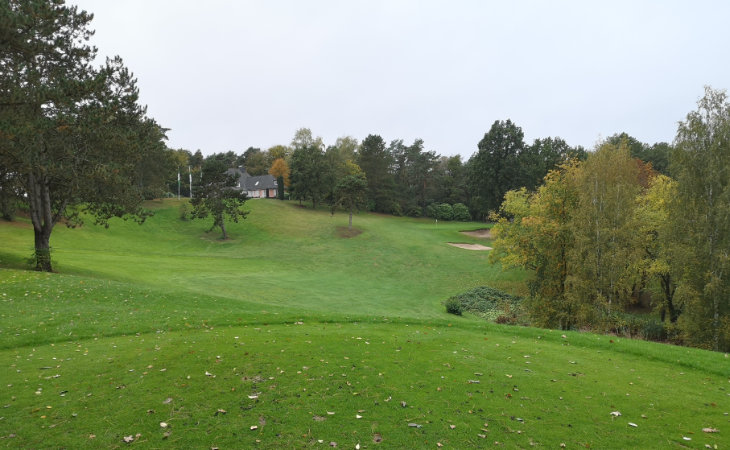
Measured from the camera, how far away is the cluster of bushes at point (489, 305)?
2508cm

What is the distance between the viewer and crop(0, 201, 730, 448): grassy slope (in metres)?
5.84

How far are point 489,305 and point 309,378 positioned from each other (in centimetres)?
2361

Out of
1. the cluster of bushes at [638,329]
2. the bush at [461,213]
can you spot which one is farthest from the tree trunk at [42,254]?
the bush at [461,213]

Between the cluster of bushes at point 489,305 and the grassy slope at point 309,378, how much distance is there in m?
11.2

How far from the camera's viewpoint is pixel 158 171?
60031 mm

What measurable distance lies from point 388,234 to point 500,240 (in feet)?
73.7

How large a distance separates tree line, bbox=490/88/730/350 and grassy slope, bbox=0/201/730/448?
7455 millimetres

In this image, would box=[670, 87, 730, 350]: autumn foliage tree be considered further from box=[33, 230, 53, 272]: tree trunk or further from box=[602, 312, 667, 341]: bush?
box=[33, 230, 53, 272]: tree trunk

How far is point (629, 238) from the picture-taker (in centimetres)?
1848

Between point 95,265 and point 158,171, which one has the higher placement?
point 158,171

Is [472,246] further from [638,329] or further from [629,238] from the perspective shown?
[629,238]

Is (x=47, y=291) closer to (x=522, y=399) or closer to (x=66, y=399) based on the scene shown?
(x=66, y=399)

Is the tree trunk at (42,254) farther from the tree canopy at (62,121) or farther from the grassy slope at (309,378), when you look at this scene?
the grassy slope at (309,378)

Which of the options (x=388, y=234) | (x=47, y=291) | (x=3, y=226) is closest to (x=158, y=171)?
(x=3, y=226)
